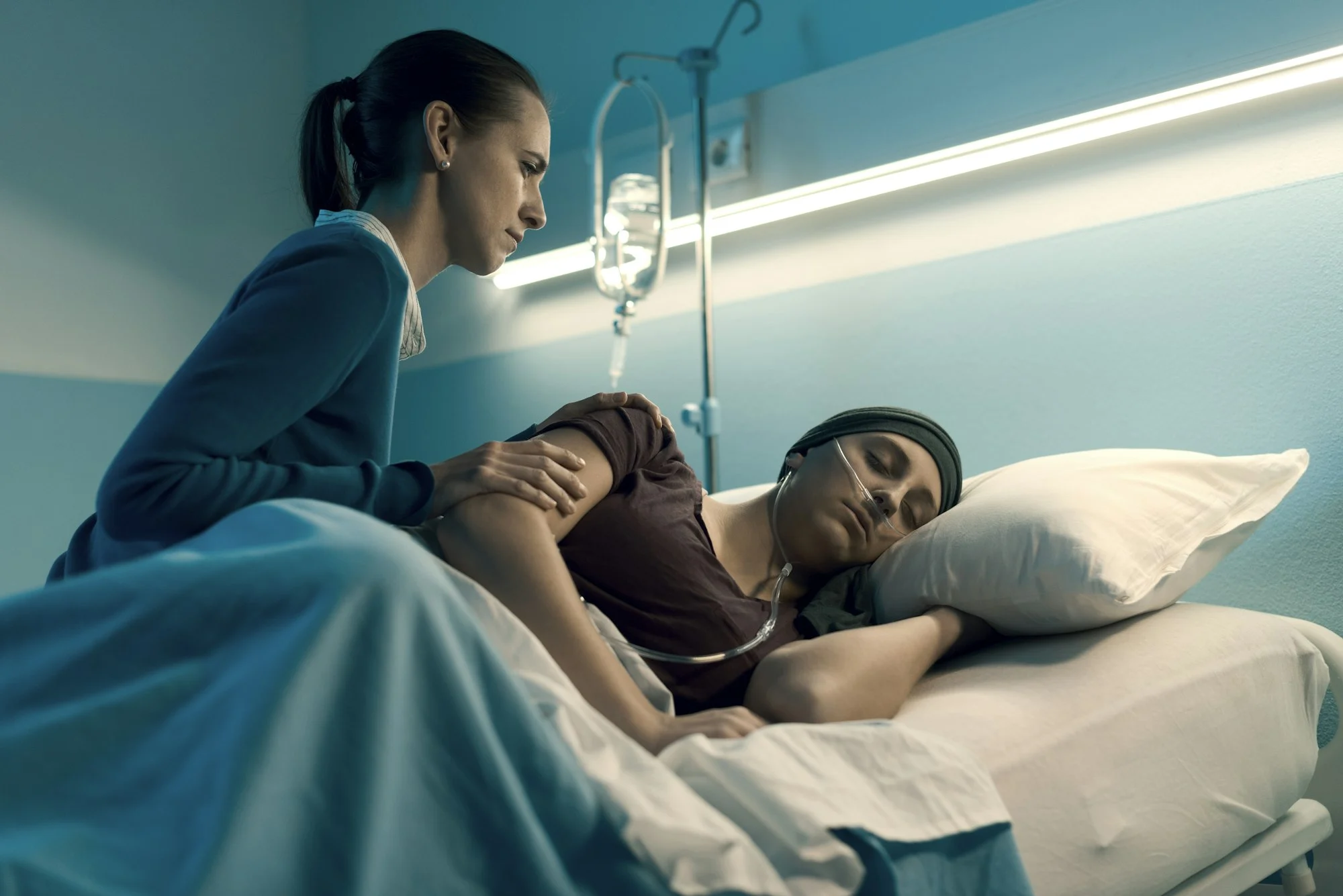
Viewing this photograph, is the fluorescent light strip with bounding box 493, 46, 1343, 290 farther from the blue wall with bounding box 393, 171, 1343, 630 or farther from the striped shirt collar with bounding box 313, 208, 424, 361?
the striped shirt collar with bounding box 313, 208, 424, 361

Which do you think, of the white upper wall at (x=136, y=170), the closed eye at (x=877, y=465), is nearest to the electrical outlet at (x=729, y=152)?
the closed eye at (x=877, y=465)

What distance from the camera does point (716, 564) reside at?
4.44ft

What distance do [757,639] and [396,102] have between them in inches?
32.9

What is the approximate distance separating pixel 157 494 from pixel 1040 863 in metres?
0.90

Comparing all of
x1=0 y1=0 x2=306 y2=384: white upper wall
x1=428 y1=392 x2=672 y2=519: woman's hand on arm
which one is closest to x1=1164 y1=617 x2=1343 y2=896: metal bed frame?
x1=428 y1=392 x2=672 y2=519: woman's hand on arm

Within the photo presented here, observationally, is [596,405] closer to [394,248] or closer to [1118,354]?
[394,248]

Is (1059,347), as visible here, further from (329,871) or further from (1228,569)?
(329,871)

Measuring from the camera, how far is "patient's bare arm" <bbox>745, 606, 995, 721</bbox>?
112 cm

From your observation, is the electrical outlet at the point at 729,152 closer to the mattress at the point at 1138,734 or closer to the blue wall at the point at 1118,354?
the blue wall at the point at 1118,354

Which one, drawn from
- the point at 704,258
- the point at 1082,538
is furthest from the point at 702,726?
the point at 704,258

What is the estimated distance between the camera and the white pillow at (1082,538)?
51.0 inches

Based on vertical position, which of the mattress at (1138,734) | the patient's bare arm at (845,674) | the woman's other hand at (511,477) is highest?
the woman's other hand at (511,477)

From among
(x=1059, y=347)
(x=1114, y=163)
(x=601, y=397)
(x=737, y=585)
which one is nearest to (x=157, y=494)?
(x=601, y=397)

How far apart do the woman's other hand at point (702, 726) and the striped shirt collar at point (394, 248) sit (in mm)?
593
